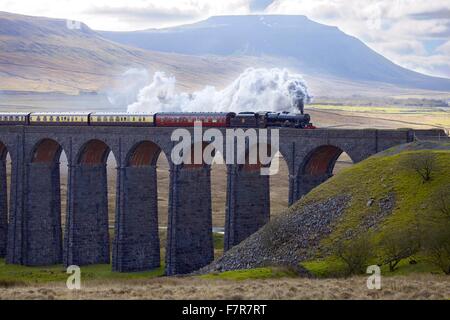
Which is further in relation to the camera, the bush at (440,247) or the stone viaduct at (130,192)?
the stone viaduct at (130,192)

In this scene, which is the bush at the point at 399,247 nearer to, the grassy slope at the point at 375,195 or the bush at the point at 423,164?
the grassy slope at the point at 375,195

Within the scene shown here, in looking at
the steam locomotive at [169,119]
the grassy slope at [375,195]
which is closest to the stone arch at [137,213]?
the steam locomotive at [169,119]

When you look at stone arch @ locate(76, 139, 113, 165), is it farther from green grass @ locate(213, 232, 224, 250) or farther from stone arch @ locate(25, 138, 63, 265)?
green grass @ locate(213, 232, 224, 250)

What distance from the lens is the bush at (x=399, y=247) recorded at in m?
45.7


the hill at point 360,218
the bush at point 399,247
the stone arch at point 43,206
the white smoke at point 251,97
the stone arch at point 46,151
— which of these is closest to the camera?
the bush at point 399,247

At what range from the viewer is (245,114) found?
64.8m

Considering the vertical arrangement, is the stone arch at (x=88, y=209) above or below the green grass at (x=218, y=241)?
above

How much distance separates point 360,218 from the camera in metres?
51.3

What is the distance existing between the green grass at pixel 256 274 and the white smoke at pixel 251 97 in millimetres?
32808

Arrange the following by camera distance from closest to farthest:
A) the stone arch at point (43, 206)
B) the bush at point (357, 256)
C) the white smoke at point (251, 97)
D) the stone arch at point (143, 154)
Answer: the bush at point (357, 256)
the stone arch at point (143, 154)
the stone arch at point (43, 206)
the white smoke at point (251, 97)

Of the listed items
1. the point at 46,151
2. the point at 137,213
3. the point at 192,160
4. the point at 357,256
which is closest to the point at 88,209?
the point at 137,213

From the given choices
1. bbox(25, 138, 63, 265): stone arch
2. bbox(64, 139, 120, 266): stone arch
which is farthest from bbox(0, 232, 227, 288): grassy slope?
bbox(25, 138, 63, 265): stone arch

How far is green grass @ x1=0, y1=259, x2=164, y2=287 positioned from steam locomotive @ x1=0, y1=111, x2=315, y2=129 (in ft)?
37.6

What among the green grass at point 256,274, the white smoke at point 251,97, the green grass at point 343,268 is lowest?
the green grass at point 256,274
